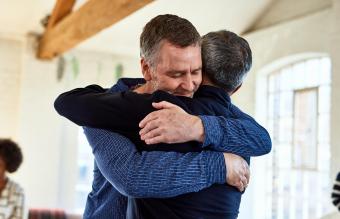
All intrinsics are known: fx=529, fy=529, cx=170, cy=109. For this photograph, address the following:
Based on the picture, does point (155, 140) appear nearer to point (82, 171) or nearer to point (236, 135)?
point (236, 135)

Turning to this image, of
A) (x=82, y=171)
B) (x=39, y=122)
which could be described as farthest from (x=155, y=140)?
(x=82, y=171)

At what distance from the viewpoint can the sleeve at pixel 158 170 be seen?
0.98m

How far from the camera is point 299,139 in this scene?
5051 millimetres

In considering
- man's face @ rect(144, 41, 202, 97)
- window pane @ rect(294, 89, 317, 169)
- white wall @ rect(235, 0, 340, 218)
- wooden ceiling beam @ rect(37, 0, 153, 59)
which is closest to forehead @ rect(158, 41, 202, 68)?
man's face @ rect(144, 41, 202, 97)

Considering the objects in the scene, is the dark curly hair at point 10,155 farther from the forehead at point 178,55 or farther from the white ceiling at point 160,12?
the forehead at point 178,55

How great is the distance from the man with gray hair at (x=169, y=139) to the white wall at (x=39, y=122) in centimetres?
492

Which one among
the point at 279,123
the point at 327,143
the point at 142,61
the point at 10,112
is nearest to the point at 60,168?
the point at 10,112

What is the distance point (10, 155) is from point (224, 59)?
3.25 m

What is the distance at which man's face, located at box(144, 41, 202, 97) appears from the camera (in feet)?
3.48

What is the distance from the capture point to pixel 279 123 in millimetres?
5395

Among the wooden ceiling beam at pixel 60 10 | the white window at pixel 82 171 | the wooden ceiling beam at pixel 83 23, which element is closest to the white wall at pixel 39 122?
the white window at pixel 82 171

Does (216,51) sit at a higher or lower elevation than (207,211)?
higher

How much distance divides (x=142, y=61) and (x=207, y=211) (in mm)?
348

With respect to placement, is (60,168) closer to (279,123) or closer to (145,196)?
(279,123)
